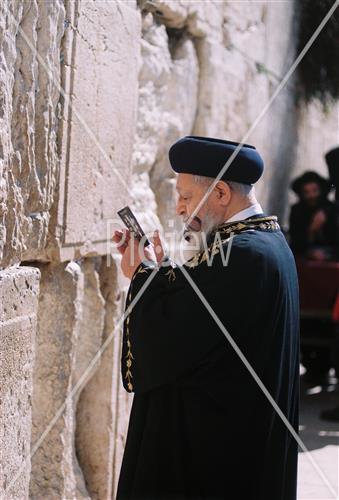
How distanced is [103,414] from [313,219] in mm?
3862

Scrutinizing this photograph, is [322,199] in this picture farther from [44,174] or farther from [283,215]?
[44,174]

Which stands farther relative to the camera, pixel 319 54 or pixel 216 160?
pixel 319 54

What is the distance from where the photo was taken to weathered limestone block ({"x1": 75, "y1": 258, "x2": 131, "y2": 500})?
420 centimetres

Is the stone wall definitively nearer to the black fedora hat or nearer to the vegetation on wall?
the vegetation on wall

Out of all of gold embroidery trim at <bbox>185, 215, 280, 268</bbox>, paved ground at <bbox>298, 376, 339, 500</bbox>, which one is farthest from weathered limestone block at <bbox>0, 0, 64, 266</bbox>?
paved ground at <bbox>298, 376, 339, 500</bbox>

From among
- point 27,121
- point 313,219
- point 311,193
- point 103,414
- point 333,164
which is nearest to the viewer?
point 27,121

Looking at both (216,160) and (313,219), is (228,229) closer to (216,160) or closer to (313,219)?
(216,160)

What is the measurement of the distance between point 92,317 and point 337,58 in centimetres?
443

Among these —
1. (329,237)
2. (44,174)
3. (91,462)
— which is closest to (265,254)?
(44,174)

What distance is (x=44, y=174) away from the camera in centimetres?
333

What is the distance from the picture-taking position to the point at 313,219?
7.62 m

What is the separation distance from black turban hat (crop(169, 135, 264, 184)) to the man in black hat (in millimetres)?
4499

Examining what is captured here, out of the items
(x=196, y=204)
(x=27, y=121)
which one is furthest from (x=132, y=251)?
(x=27, y=121)

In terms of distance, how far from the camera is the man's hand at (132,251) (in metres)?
3.02
